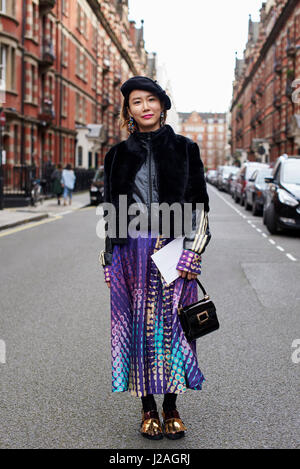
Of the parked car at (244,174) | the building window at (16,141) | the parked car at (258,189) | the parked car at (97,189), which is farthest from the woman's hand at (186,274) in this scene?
the building window at (16,141)

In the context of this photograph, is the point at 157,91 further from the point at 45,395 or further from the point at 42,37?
the point at 42,37

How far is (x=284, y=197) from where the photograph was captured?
15.1m

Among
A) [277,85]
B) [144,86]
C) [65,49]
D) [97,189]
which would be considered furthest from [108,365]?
[277,85]

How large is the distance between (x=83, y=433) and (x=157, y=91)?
1860 mm

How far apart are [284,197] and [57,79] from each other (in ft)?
89.1

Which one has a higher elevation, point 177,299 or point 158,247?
point 158,247

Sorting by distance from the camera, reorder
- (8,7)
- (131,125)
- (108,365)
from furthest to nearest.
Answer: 1. (8,7)
2. (108,365)
3. (131,125)

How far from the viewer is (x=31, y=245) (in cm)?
1326

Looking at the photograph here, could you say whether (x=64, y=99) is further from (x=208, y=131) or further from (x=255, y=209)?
(x=208, y=131)

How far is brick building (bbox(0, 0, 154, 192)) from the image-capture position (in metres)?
30.0

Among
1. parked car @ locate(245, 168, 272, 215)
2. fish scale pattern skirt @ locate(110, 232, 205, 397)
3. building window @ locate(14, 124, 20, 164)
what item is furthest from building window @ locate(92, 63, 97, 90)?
fish scale pattern skirt @ locate(110, 232, 205, 397)

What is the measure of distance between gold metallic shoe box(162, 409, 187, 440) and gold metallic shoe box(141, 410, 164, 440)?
0.04m

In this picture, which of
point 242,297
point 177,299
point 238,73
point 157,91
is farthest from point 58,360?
point 238,73

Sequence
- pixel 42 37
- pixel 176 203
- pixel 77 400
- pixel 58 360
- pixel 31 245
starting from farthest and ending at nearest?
pixel 42 37, pixel 31 245, pixel 58 360, pixel 77 400, pixel 176 203
